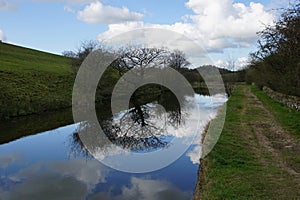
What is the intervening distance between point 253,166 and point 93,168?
5261 mm

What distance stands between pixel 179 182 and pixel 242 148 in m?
2.66

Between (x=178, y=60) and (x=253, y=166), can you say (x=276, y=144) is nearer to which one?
(x=253, y=166)

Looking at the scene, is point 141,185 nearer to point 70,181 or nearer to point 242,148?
point 70,181

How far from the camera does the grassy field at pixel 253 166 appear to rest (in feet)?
21.6

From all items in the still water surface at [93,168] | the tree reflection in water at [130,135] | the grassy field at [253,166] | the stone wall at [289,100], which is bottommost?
the still water surface at [93,168]

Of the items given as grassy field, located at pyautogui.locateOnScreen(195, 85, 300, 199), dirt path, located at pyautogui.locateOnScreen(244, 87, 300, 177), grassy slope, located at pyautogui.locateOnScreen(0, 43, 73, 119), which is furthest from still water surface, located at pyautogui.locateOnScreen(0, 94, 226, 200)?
grassy slope, located at pyautogui.locateOnScreen(0, 43, 73, 119)

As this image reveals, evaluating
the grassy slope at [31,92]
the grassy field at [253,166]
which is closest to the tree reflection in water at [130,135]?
the grassy field at [253,166]

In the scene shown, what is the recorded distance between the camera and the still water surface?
8227 millimetres

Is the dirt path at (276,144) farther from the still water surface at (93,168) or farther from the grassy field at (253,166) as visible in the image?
the still water surface at (93,168)

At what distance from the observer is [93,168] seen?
10.3m

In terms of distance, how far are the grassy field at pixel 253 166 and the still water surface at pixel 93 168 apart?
0.94m

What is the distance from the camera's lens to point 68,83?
3641 cm

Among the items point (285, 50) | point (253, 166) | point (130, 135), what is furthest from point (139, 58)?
point (253, 166)

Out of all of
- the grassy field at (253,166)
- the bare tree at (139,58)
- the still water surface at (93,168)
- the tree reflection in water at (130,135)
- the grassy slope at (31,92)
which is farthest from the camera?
the bare tree at (139,58)
